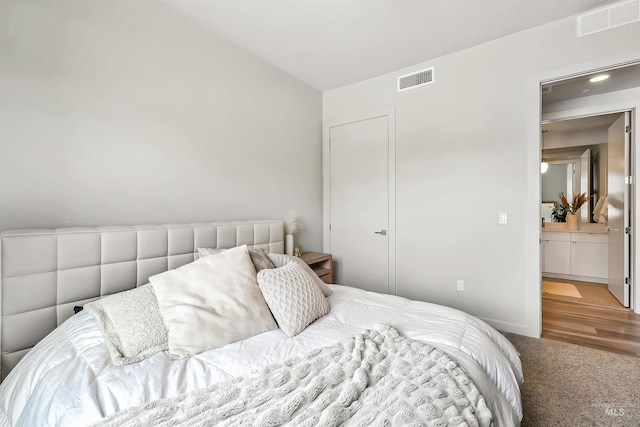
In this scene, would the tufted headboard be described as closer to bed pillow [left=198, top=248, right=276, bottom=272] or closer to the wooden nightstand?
bed pillow [left=198, top=248, right=276, bottom=272]

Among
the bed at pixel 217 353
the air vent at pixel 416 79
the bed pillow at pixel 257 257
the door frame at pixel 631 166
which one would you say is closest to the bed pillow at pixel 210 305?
the bed at pixel 217 353

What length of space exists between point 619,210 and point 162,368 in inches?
195

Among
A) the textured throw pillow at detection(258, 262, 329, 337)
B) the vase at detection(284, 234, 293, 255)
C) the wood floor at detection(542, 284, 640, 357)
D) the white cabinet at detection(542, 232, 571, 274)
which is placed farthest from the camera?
the white cabinet at detection(542, 232, 571, 274)

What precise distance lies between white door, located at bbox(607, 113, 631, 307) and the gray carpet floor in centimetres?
179

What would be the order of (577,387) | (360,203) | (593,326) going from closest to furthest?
1. (577,387)
2. (593,326)
3. (360,203)

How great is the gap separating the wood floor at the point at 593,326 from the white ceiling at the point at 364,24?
2784 mm

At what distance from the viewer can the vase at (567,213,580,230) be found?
4.67 m

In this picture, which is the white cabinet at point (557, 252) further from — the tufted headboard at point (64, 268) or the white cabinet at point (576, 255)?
the tufted headboard at point (64, 268)

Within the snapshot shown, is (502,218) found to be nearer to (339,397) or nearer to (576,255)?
(339,397)

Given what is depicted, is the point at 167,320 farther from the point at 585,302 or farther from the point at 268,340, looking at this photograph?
the point at 585,302

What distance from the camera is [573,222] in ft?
15.3

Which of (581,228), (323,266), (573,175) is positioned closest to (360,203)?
(323,266)

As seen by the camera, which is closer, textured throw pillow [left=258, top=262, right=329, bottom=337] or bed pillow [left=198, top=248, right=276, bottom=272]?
textured throw pillow [left=258, top=262, right=329, bottom=337]
